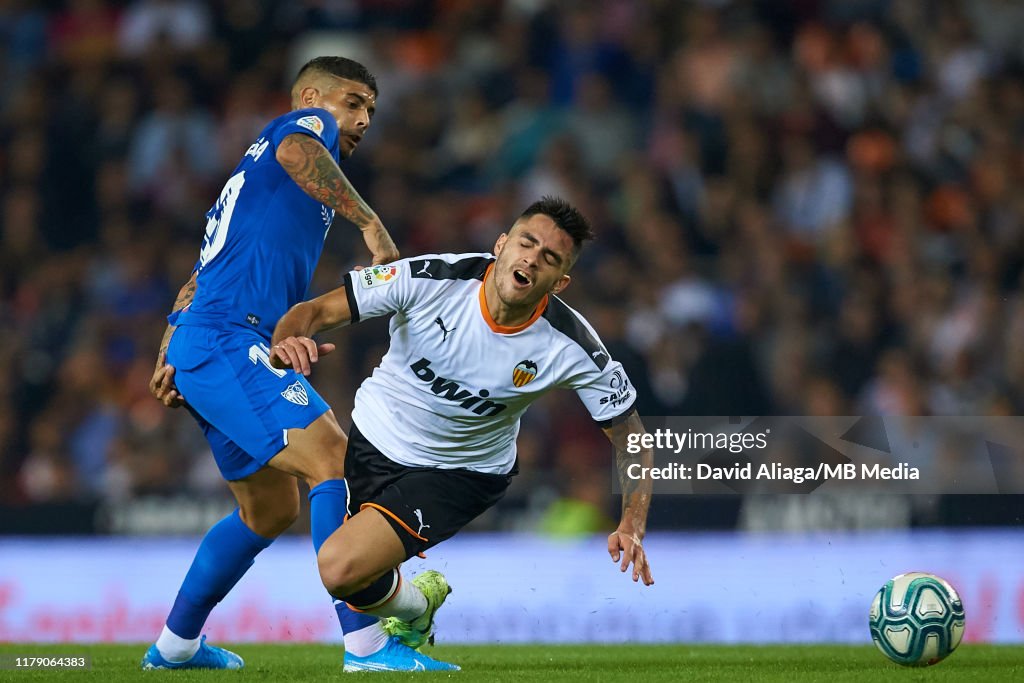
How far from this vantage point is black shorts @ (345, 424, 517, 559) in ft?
17.6

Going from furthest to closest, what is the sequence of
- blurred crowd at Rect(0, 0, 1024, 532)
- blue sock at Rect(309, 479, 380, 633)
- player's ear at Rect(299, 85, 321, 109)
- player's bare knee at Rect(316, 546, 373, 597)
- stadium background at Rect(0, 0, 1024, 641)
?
1. blurred crowd at Rect(0, 0, 1024, 532)
2. stadium background at Rect(0, 0, 1024, 641)
3. player's ear at Rect(299, 85, 321, 109)
4. blue sock at Rect(309, 479, 380, 633)
5. player's bare knee at Rect(316, 546, 373, 597)

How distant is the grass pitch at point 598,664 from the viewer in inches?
203

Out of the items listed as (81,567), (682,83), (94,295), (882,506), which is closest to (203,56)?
(94,295)

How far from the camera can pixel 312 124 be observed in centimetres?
569

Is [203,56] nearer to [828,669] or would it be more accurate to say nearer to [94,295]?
[94,295]

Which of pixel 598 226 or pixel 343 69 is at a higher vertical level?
pixel 598 226

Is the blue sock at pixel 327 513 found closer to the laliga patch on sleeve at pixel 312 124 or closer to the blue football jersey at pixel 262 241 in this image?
the blue football jersey at pixel 262 241

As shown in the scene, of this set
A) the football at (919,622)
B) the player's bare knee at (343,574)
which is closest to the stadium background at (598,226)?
the football at (919,622)

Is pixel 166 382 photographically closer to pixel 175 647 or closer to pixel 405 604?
pixel 175 647

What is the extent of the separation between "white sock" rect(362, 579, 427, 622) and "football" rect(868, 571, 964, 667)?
1.67 m

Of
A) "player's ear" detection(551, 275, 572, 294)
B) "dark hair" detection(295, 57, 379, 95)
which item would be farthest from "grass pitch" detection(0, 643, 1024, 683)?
"dark hair" detection(295, 57, 379, 95)

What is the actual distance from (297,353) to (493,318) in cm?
104

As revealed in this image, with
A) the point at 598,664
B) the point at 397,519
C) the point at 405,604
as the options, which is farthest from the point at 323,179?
the point at 598,664

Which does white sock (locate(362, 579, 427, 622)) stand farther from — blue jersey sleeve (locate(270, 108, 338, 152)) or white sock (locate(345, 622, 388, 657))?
blue jersey sleeve (locate(270, 108, 338, 152))
